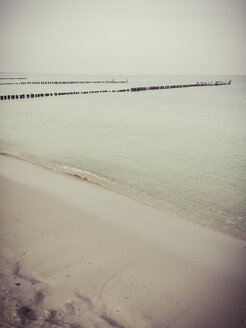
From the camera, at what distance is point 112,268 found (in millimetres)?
3977

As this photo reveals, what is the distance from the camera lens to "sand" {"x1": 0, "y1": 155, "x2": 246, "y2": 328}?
3.13 metres

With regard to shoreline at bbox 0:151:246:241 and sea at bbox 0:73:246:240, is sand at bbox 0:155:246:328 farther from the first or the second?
sea at bbox 0:73:246:240

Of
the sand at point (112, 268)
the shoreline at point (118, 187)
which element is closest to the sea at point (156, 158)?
the shoreline at point (118, 187)

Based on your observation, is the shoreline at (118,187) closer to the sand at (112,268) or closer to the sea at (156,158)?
the sea at (156,158)

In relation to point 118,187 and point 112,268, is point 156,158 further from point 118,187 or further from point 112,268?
point 112,268

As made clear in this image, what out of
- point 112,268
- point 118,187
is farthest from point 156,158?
point 112,268

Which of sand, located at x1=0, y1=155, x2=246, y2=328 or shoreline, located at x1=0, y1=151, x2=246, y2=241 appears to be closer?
sand, located at x1=0, y1=155, x2=246, y2=328

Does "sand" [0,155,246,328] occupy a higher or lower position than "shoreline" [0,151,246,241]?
higher


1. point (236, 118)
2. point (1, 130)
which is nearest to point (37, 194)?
point (1, 130)

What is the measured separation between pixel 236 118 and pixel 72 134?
17.7 meters

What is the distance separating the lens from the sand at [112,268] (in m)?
3.13

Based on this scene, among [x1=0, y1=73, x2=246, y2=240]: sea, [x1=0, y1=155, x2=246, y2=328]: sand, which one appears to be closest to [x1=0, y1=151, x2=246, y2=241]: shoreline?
[x1=0, y1=73, x2=246, y2=240]: sea

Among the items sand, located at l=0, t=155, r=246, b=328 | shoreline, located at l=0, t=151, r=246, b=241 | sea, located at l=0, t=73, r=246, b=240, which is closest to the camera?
sand, located at l=0, t=155, r=246, b=328

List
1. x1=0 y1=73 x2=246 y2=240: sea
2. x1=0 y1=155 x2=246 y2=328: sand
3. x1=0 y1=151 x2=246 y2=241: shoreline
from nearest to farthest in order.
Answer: x1=0 y1=155 x2=246 y2=328: sand
x1=0 y1=151 x2=246 y2=241: shoreline
x1=0 y1=73 x2=246 y2=240: sea
